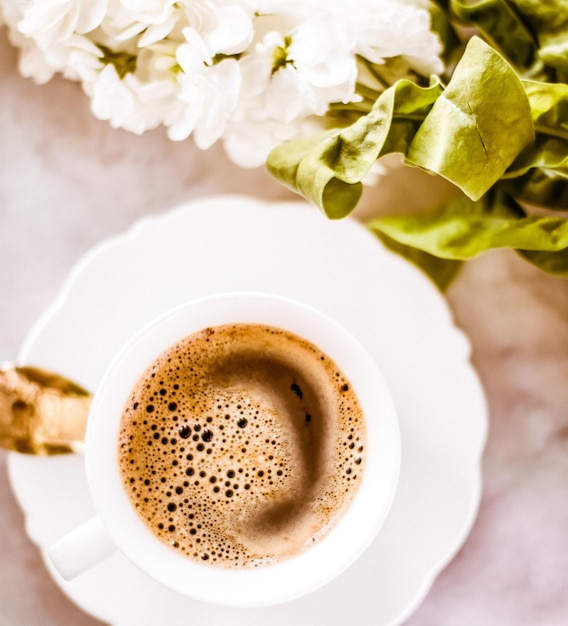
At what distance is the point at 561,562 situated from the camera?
904mm

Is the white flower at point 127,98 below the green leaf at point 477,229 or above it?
above

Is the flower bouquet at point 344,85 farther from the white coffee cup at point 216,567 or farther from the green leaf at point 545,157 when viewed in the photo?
the white coffee cup at point 216,567

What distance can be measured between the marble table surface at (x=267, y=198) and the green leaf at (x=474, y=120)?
25cm

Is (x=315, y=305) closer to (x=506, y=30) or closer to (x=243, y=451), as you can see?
(x=243, y=451)

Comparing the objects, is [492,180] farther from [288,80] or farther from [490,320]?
[490,320]

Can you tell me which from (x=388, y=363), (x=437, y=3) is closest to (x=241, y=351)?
(x=388, y=363)

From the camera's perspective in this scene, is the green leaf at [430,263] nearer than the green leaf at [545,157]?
No

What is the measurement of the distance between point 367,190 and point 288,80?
242 mm

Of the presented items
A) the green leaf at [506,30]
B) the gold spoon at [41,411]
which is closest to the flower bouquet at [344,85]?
the green leaf at [506,30]

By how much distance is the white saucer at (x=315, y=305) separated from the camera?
79 centimetres

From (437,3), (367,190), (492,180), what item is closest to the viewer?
(492,180)

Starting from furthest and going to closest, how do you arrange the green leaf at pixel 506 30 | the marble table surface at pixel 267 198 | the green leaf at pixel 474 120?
the marble table surface at pixel 267 198 < the green leaf at pixel 506 30 < the green leaf at pixel 474 120

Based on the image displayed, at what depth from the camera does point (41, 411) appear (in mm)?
797

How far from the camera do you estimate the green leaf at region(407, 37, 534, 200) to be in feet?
2.01
